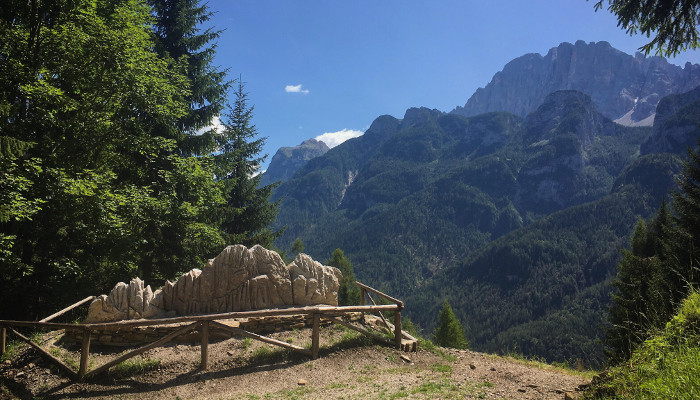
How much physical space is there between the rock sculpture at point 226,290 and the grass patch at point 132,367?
4.49 ft

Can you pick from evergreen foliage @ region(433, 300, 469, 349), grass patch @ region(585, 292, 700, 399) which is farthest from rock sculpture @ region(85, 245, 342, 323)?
evergreen foliage @ region(433, 300, 469, 349)

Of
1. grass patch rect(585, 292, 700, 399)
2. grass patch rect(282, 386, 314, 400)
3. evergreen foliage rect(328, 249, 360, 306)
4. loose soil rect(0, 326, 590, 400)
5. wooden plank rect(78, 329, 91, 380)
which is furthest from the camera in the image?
evergreen foliage rect(328, 249, 360, 306)

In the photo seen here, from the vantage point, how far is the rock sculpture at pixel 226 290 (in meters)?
10.4

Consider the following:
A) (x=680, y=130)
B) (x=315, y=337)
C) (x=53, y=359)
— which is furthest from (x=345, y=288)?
(x=680, y=130)

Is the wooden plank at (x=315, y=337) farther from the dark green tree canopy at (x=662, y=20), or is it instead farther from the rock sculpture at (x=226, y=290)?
the dark green tree canopy at (x=662, y=20)

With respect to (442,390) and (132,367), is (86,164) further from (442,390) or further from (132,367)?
(442,390)

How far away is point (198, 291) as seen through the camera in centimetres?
1091

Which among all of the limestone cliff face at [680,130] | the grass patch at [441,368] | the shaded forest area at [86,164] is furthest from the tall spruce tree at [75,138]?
the limestone cliff face at [680,130]

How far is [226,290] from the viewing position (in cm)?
1096

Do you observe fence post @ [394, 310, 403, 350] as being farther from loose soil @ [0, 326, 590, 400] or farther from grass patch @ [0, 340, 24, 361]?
grass patch @ [0, 340, 24, 361]

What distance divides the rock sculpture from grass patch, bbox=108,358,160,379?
4.49 ft

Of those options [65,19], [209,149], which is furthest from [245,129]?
[65,19]

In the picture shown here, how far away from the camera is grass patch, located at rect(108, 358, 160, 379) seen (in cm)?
895

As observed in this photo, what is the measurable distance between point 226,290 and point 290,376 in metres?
3.43
